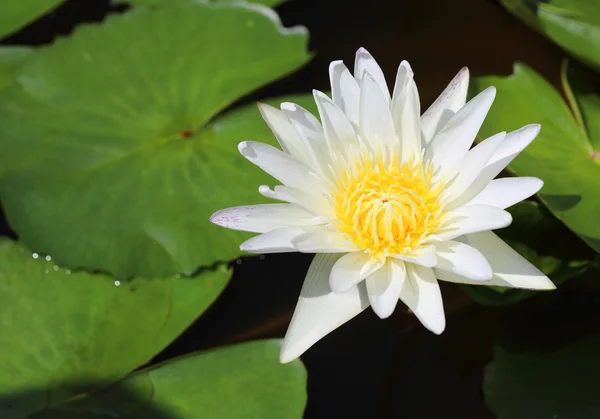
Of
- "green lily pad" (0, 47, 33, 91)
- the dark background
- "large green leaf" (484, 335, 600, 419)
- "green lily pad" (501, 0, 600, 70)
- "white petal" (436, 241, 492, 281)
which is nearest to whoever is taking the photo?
"white petal" (436, 241, 492, 281)

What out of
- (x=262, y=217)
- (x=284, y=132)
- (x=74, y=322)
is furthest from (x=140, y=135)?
(x=262, y=217)

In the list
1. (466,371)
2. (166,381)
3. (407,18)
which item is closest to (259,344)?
(166,381)

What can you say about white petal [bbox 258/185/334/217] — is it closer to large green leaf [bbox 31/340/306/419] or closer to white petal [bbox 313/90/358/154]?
white petal [bbox 313/90/358/154]

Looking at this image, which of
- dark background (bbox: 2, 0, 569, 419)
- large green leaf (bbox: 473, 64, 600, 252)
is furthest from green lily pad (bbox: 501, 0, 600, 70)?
dark background (bbox: 2, 0, 569, 419)

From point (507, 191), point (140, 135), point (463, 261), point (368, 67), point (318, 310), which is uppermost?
point (368, 67)

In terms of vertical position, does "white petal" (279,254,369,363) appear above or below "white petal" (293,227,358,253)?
below

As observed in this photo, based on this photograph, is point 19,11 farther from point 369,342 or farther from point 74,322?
point 369,342

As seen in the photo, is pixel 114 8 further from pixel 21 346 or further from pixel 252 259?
pixel 21 346

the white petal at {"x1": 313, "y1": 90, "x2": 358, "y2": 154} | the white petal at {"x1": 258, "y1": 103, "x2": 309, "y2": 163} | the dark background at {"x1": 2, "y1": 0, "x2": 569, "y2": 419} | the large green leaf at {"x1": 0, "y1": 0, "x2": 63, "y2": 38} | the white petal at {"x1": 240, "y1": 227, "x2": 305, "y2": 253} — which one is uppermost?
the white petal at {"x1": 313, "y1": 90, "x2": 358, "y2": 154}
